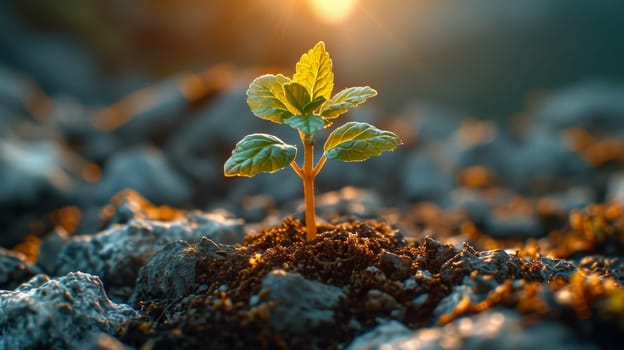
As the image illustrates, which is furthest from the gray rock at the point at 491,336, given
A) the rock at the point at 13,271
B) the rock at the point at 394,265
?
the rock at the point at 13,271

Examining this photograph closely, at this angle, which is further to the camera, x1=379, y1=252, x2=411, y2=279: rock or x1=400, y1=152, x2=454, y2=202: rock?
→ x1=400, y1=152, x2=454, y2=202: rock

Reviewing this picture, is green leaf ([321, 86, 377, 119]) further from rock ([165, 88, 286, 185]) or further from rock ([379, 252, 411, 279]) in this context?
rock ([165, 88, 286, 185])

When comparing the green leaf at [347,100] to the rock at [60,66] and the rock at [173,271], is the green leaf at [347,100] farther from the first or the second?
the rock at [60,66]

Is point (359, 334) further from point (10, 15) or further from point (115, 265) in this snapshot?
point (10, 15)

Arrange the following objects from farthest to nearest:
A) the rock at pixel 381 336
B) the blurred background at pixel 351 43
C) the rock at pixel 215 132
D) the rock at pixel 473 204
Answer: the blurred background at pixel 351 43, the rock at pixel 215 132, the rock at pixel 473 204, the rock at pixel 381 336

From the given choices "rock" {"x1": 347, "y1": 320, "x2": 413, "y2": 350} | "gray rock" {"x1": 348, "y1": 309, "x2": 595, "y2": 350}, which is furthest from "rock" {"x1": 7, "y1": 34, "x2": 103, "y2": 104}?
"gray rock" {"x1": 348, "y1": 309, "x2": 595, "y2": 350}

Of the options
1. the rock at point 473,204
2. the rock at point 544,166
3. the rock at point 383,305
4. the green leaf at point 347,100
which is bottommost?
the rock at point 383,305
